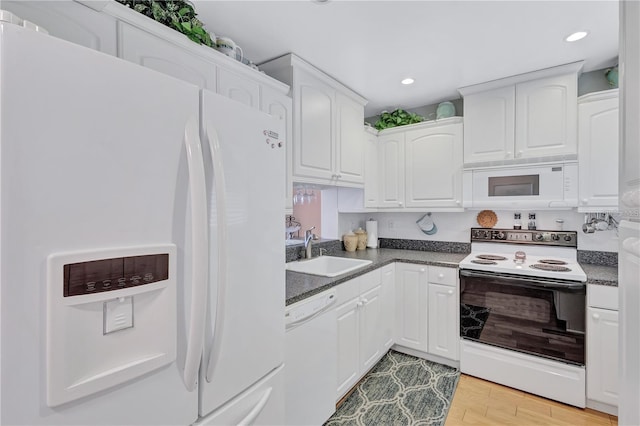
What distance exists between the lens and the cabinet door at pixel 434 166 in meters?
2.79

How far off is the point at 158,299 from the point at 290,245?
69.2 inches

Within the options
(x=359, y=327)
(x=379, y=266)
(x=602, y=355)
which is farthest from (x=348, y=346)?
(x=602, y=355)

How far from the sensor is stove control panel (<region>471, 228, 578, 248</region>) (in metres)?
2.50

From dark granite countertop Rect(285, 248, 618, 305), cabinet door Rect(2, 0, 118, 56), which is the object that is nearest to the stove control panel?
dark granite countertop Rect(285, 248, 618, 305)

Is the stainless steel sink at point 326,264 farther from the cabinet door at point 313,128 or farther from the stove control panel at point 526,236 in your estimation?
the stove control panel at point 526,236

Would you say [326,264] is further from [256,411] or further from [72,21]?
[72,21]

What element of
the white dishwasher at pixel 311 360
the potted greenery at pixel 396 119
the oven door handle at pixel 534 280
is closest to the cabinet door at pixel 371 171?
the potted greenery at pixel 396 119

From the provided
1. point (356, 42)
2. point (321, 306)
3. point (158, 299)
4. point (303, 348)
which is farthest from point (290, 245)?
point (158, 299)

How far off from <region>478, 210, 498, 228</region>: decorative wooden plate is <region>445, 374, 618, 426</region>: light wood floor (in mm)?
1366

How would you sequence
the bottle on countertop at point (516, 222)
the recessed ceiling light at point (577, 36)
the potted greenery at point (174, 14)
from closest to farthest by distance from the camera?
the potted greenery at point (174, 14) → the recessed ceiling light at point (577, 36) → the bottle on countertop at point (516, 222)

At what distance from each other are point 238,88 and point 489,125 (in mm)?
2111

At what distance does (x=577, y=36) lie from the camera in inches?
74.0

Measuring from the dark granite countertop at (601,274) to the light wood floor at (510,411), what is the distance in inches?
34.0

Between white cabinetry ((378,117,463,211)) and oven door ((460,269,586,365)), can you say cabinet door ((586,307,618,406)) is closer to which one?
oven door ((460,269,586,365))
